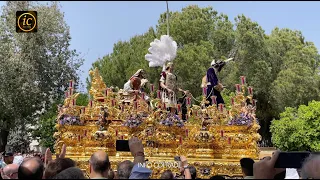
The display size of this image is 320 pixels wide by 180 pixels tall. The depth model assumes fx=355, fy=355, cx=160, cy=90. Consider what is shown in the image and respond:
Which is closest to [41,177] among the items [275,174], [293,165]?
[275,174]

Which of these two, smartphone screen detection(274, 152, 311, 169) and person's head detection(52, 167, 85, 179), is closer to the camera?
person's head detection(52, 167, 85, 179)

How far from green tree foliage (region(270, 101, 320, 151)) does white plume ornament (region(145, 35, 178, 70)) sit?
929cm

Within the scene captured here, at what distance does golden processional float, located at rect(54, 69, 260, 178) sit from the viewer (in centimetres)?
973

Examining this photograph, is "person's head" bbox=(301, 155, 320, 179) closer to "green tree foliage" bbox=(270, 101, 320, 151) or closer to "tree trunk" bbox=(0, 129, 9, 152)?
"green tree foliage" bbox=(270, 101, 320, 151)

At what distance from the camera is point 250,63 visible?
26.6 meters

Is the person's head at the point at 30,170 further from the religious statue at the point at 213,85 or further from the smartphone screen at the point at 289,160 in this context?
the religious statue at the point at 213,85

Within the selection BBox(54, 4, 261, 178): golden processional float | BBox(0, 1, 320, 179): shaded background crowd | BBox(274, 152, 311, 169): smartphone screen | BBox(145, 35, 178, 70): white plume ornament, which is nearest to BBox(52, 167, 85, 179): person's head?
BBox(274, 152, 311, 169): smartphone screen

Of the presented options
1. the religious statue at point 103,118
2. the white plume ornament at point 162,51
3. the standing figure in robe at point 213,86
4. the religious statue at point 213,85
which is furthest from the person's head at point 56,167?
the white plume ornament at point 162,51

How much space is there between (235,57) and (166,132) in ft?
61.3

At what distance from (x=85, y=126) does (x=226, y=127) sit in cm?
417

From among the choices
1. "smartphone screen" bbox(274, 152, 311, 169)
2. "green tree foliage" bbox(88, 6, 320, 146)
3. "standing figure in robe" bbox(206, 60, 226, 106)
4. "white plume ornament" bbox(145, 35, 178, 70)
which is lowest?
"smartphone screen" bbox(274, 152, 311, 169)

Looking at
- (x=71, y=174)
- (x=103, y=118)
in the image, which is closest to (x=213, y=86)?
(x=103, y=118)

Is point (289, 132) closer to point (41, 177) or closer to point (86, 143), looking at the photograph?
point (86, 143)

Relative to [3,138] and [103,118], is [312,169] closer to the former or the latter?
[103,118]
